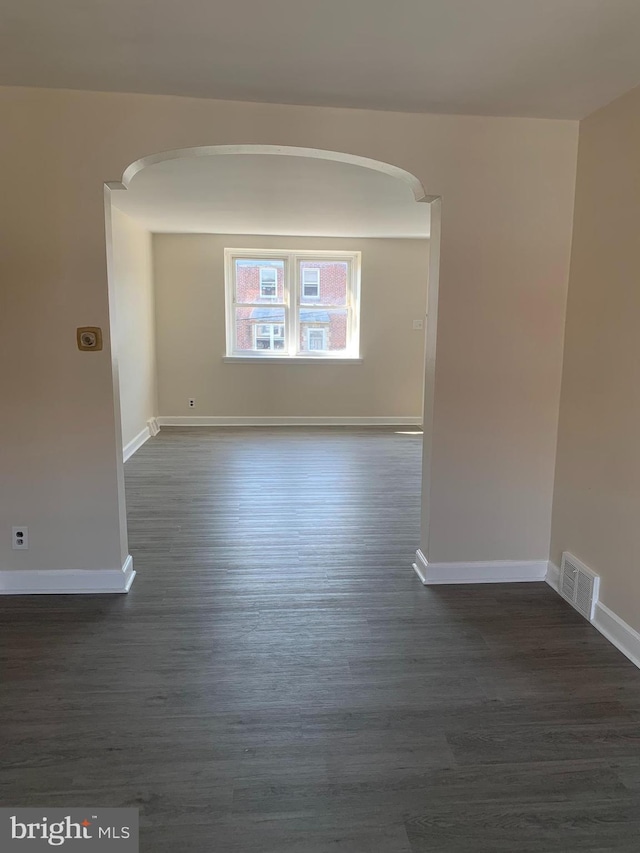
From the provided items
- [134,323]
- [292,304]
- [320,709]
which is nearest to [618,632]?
[320,709]

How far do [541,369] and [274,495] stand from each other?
2288mm

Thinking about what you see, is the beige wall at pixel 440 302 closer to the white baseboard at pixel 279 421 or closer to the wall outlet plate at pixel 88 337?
the wall outlet plate at pixel 88 337

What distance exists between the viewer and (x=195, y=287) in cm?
668

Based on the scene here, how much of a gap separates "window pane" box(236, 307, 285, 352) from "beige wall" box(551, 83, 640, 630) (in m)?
4.68

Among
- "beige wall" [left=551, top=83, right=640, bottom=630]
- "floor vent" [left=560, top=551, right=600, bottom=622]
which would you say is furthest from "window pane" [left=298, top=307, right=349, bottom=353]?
"floor vent" [left=560, top=551, right=600, bottom=622]

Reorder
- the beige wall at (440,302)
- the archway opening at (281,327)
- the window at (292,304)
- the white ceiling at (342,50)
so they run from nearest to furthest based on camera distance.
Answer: the white ceiling at (342,50) → the beige wall at (440,302) → the archway opening at (281,327) → the window at (292,304)

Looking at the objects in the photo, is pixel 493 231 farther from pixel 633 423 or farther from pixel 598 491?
pixel 598 491

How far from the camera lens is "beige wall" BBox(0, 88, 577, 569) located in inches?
92.8

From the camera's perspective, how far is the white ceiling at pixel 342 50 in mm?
1655

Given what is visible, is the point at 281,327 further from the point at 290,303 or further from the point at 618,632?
the point at 618,632

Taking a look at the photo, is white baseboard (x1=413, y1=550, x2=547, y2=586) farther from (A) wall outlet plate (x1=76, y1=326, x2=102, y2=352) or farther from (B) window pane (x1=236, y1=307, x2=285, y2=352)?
(B) window pane (x1=236, y1=307, x2=285, y2=352)

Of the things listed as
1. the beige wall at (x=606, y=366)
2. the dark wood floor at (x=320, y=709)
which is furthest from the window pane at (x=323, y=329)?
the beige wall at (x=606, y=366)

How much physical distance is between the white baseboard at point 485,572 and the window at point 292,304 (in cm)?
443

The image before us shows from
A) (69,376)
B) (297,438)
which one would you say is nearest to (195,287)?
(297,438)
